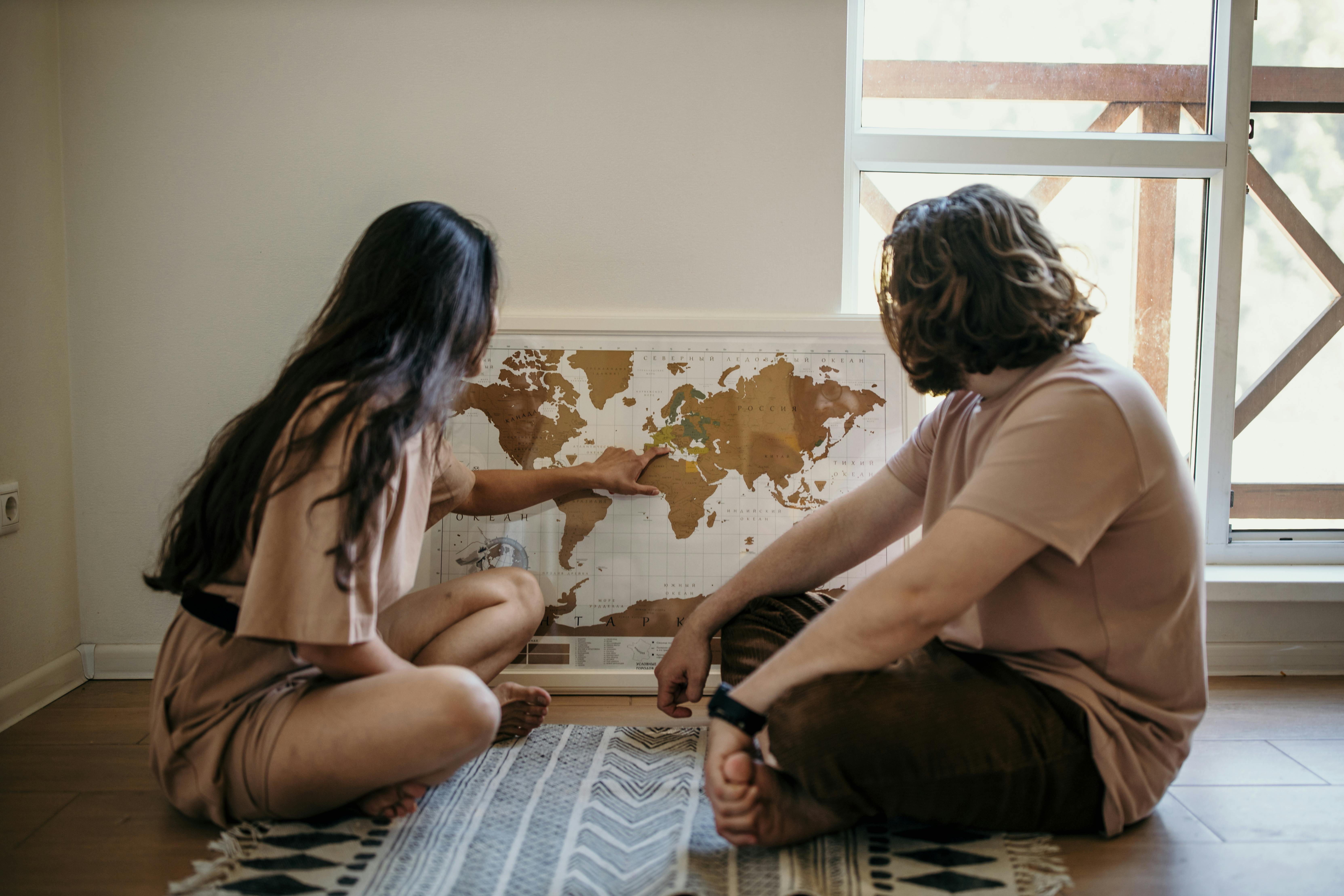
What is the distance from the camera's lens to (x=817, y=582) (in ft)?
4.76

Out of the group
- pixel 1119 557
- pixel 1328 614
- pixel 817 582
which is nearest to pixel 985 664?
pixel 1119 557

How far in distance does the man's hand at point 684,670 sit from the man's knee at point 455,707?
14.6 inches

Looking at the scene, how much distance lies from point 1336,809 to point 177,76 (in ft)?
8.18

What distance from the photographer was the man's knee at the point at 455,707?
41.3 inches

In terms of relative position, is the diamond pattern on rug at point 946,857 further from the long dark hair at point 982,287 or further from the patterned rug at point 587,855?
the long dark hair at point 982,287

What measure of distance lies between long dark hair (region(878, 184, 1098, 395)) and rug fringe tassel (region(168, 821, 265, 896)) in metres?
1.15

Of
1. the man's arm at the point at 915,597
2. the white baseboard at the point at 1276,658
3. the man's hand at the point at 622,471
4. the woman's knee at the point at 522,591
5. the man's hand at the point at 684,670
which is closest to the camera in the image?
the man's arm at the point at 915,597

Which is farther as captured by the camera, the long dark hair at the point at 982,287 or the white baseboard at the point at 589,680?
the white baseboard at the point at 589,680

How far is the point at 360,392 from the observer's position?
1.04 metres

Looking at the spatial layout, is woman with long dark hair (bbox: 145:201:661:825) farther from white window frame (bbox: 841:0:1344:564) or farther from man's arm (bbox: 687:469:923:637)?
white window frame (bbox: 841:0:1344:564)

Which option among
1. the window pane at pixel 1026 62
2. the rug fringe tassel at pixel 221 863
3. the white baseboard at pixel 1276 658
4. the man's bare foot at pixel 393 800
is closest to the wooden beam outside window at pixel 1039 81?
the window pane at pixel 1026 62

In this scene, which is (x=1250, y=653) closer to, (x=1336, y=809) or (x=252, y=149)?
(x=1336, y=809)

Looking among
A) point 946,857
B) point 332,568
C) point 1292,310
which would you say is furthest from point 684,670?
point 1292,310

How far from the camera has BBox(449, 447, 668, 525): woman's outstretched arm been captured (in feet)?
5.18
